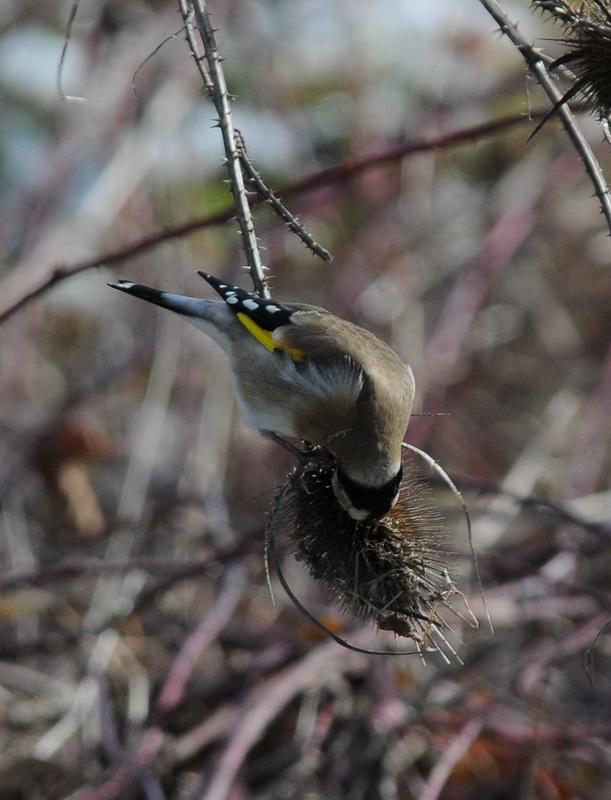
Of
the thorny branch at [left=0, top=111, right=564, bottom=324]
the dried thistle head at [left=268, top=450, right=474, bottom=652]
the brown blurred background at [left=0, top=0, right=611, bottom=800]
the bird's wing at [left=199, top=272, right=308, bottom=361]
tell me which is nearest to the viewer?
the dried thistle head at [left=268, top=450, right=474, bottom=652]

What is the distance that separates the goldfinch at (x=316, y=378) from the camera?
6.29 feet

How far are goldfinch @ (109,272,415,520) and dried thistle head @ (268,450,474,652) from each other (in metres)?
0.05

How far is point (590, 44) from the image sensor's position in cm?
144

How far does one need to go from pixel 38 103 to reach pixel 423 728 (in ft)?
15.7

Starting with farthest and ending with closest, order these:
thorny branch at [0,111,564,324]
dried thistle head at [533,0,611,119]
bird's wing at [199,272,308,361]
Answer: bird's wing at [199,272,308,361] → thorny branch at [0,111,564,324] → dried thistle head at [533,0,611,119]

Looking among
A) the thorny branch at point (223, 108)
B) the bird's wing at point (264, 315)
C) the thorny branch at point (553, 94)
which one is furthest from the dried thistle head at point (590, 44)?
the bird's wing at point (264, 315)

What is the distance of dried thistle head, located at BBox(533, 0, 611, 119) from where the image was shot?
1397mm

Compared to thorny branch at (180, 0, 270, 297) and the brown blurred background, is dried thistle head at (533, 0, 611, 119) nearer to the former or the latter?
the brown blurred background

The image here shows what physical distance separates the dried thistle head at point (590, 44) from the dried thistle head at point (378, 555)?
0.77 m

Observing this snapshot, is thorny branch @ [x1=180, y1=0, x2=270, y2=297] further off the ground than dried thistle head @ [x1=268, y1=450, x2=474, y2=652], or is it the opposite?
thorny branch @ [x1=180, y1=0, x2=270, y2=297]

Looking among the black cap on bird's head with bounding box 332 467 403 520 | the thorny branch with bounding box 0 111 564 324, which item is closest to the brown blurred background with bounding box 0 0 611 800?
the thorny branch with bounding box 0 111 564 324

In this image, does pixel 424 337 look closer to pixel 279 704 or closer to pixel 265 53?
pixel 265 53

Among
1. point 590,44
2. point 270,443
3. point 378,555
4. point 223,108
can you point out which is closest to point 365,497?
point 378,555

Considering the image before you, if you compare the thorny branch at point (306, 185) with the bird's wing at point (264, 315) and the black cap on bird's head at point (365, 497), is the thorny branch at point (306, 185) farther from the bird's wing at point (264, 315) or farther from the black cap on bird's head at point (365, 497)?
the black cap on bird's head at point (365, 497)
